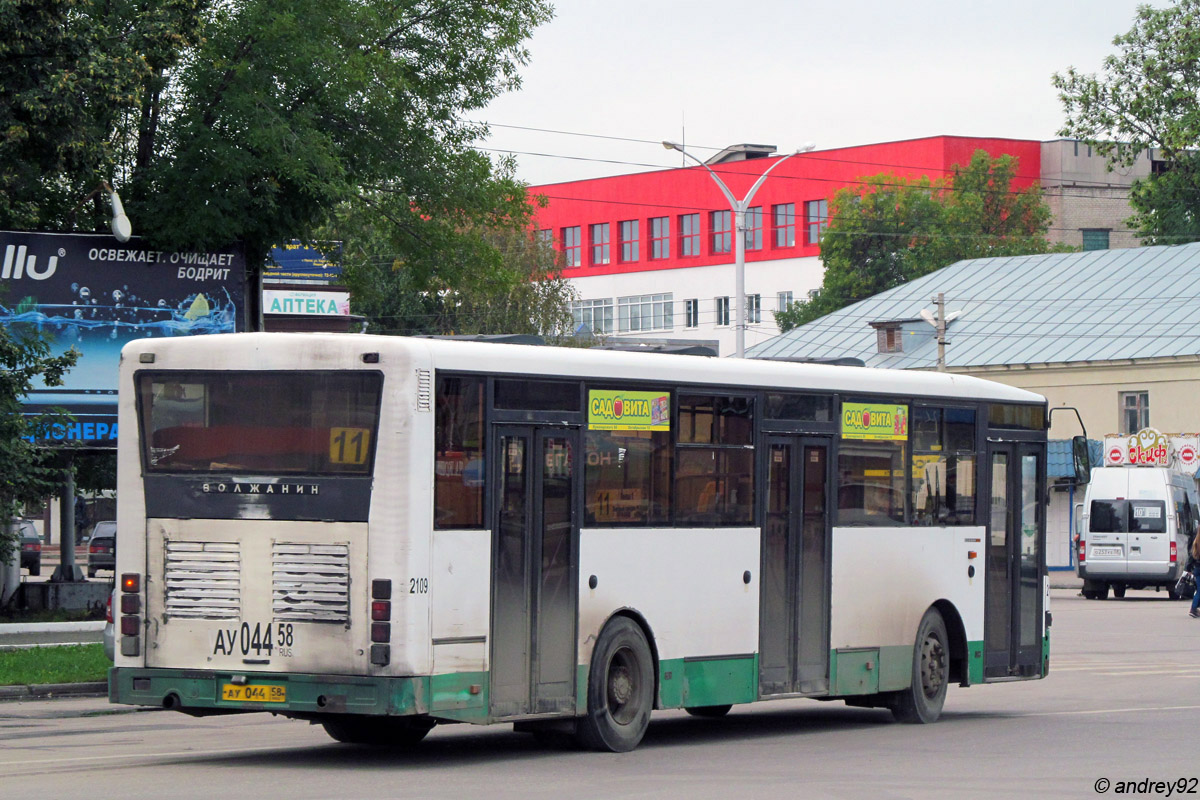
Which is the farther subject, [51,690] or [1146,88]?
[1146,88]

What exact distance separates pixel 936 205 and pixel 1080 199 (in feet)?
36.5

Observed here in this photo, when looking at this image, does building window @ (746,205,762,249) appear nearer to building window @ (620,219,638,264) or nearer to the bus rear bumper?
building window @ (620,219,638,264)

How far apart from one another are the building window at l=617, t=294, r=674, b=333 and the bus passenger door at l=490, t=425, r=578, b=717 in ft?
292

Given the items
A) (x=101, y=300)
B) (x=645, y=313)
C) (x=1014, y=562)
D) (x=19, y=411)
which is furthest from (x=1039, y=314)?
(x=1014, y=562)

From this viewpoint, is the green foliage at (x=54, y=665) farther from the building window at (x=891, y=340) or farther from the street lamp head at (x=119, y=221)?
the building window at (x=891, y=340)

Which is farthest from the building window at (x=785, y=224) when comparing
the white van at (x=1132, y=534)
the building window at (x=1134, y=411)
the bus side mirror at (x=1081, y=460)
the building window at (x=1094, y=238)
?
the bus side mirror at (x=1081, y=460)

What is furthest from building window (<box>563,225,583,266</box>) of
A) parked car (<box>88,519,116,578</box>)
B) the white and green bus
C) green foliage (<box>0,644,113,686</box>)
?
the white and green bus

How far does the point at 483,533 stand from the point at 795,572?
347 cm

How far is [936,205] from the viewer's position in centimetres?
8800

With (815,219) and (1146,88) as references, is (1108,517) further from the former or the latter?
(815,219)

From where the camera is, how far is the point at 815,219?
313 ft

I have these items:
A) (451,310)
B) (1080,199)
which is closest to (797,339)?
(451,310)

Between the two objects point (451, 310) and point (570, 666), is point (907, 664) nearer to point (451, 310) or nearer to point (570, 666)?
point (570, 666)

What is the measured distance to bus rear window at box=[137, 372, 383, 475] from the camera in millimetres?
11383
